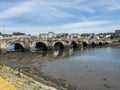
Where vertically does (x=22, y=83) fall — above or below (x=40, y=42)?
below

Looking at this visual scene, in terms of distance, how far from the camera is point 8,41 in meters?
63.1

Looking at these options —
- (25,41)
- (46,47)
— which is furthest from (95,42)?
(25,41)

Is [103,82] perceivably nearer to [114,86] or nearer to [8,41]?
[114,86]

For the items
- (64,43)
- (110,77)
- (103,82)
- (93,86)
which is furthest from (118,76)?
(64,43)

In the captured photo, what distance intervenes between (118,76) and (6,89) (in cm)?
1851

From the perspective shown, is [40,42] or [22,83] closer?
[22,83]

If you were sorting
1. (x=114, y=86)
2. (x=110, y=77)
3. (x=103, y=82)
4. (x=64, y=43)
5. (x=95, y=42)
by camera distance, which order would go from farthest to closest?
1. (x=95, y=42)
2. (x=64, y=43)
3. (x=110, y=77)
4. (x=103, y=82)
5. (x=114, y=86)

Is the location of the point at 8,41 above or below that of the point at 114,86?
above

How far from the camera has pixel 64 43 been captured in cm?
8400

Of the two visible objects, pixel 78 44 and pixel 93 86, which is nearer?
pixel 93 86

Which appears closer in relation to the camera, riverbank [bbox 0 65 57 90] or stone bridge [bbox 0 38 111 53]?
riverbank [bbox 0 65 57 90]

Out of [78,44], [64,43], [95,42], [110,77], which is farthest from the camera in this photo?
[95,42]

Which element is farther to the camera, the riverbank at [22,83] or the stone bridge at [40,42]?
the stone bridge at [40,42]

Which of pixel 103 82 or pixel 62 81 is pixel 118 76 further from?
pixel 62 81
